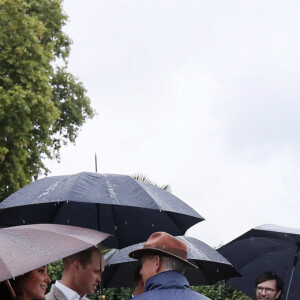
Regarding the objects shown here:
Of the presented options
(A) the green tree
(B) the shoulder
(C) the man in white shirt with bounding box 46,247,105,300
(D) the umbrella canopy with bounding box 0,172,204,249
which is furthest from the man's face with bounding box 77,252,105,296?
(A) the green tree

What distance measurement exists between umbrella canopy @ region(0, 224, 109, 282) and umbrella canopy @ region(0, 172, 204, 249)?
3.02 feet

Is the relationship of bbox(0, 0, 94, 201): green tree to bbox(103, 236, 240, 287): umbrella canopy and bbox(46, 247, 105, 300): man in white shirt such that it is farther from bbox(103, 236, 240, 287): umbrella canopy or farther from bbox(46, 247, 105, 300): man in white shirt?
bbox(46, 247, 105, 300): man in white shirt

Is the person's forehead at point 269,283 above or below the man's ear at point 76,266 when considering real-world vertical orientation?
below

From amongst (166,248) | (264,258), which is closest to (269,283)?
(264,258)

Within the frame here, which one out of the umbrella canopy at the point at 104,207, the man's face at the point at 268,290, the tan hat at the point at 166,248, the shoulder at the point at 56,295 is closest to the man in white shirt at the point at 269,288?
the man's face at the point at 268,290

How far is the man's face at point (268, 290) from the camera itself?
7543 millimetres

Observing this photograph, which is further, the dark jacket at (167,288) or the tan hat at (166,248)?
the tan hat at (166,248)

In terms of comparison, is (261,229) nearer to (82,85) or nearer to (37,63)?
(37,63)

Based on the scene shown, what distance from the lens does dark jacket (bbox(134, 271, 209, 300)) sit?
497 centimetres

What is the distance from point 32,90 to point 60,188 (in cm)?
1960

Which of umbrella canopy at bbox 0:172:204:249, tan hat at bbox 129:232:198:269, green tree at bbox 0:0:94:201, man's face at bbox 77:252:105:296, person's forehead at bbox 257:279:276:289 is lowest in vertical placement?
person's forehead at bbox 257:279:276:289

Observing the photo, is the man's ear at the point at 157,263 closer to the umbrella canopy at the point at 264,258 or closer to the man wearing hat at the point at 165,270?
the man wearing hat at the point at 165,270

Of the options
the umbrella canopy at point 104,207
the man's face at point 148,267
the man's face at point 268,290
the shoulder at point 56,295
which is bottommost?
the man's face at point 268,290

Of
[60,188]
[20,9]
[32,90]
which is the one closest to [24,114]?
[32,90]
